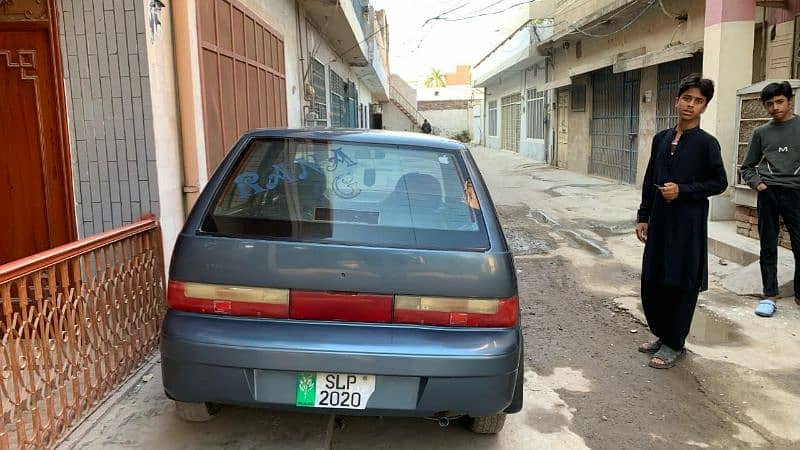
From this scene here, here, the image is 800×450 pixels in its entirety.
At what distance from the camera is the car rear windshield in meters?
2.63

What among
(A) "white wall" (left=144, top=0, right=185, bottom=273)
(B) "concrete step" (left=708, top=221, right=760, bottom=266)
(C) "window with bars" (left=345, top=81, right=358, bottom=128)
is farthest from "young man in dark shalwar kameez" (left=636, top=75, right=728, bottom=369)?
(C) "window with bars" (left=345, top=81, right=358, bottom=128)

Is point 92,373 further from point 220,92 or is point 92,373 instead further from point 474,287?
point 220,92

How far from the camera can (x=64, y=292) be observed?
Answer: 2910 millimetres

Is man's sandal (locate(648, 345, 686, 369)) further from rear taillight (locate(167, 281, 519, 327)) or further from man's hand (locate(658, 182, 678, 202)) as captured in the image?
rear taillight (locate(167, 281, 519, 327))

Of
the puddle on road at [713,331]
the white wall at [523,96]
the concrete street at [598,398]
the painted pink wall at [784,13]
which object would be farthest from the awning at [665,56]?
the white wall at [523,96]

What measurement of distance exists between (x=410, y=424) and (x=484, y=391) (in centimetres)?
78

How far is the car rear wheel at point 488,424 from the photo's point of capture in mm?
2920

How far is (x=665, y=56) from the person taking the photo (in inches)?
410

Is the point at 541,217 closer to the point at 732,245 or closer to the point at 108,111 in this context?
the point at 732,245

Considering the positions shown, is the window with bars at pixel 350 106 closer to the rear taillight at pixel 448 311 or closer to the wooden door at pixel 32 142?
the wooden door at pixel 32 142

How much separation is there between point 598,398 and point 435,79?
284 ft

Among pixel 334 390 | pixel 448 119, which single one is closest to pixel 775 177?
pixel 334 390

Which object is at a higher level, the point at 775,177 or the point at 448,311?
the point at 775,177

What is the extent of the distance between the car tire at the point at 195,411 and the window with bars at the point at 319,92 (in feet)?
32.0
